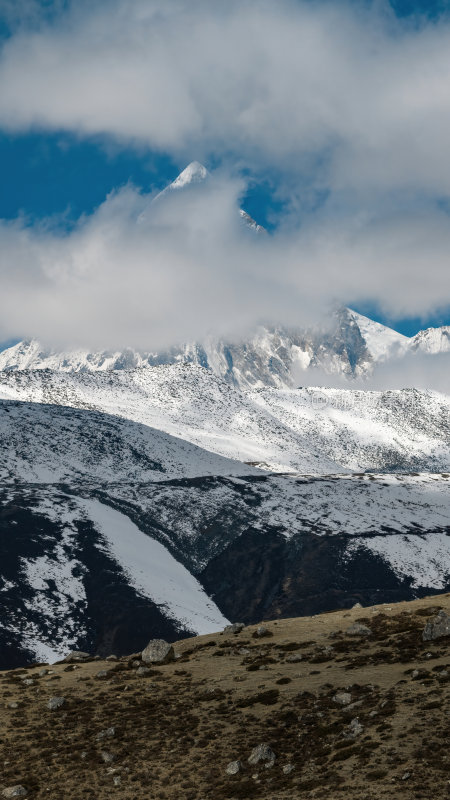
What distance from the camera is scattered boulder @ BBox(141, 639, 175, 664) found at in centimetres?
5394

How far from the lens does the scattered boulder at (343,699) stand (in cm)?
3955

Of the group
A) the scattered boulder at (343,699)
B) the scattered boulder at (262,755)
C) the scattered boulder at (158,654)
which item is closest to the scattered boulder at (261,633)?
the scattered boulder at (158,654)

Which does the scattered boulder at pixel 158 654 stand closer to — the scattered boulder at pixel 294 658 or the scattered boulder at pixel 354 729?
the scattered boulder at pixel 294 658

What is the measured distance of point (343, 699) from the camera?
130ft

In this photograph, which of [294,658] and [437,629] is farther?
[294,658]

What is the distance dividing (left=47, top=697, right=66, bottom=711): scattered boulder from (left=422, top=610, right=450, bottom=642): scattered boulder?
22.2m

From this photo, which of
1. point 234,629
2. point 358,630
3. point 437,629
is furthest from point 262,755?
point 234,629

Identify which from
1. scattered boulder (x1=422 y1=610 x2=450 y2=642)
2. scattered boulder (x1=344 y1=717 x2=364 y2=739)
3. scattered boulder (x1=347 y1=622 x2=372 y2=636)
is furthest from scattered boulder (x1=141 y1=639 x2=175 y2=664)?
scattered boulder (x1=344 y1=717 x2=364 y2=739)

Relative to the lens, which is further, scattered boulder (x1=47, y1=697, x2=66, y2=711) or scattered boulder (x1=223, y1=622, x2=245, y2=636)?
scattered boulder (x1=223, y1=622, x2=245, y2=636)

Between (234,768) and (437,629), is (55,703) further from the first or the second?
(437,629)

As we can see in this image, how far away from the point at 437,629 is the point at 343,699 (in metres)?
10.8

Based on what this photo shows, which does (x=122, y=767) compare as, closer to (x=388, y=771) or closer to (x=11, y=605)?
(x=388, y=771)

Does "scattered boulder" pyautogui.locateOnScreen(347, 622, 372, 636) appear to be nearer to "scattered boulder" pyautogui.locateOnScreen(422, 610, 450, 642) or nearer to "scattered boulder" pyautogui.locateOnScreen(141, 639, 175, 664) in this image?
"scattered boulder" pyautogui.locateOnScreen(422, 610, 450, 642)

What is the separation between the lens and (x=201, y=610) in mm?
195250
